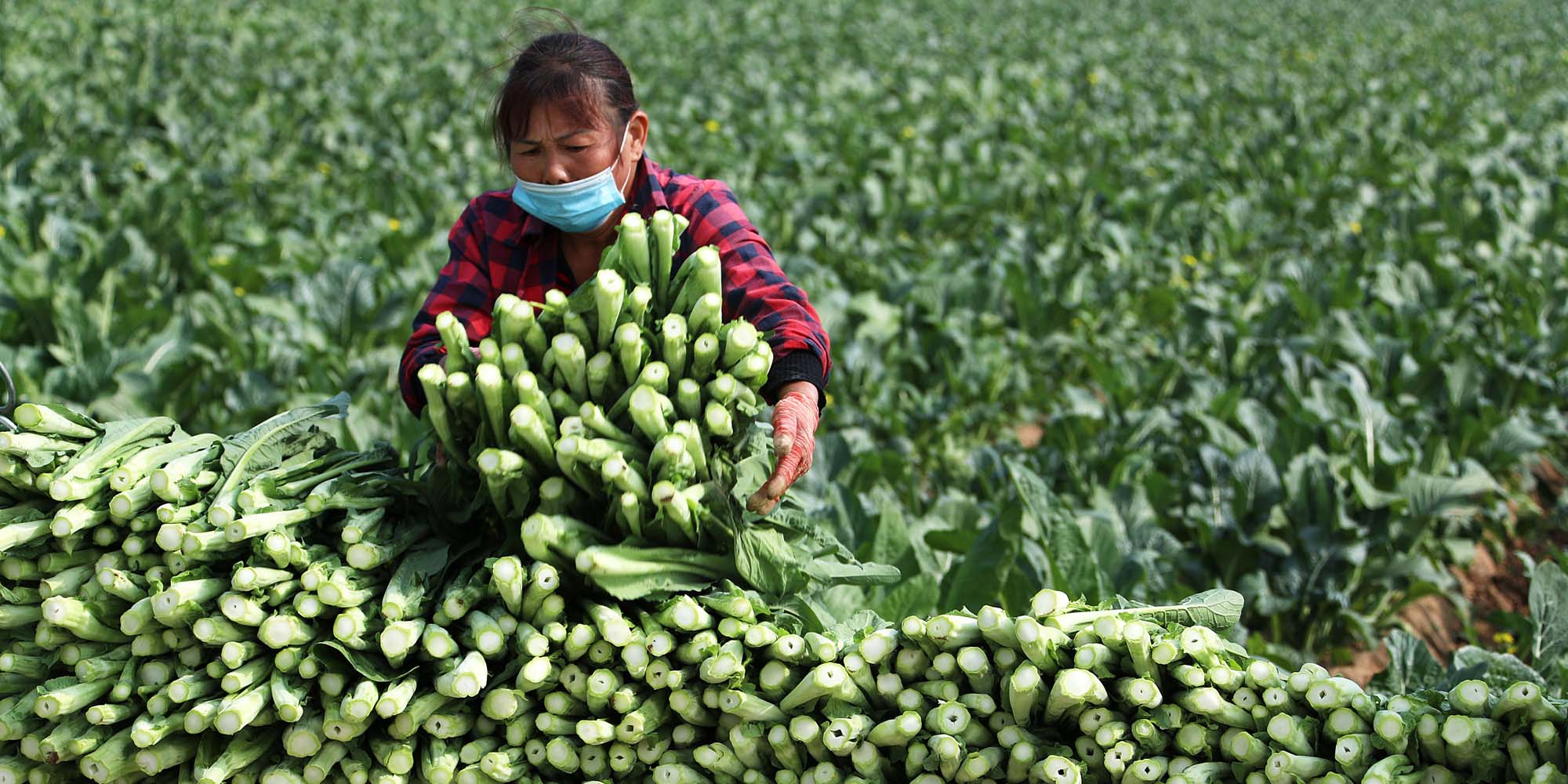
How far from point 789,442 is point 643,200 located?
0.76 meters

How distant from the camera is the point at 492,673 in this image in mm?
2271

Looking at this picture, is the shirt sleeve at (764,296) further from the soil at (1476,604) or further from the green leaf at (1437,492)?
the green leaf at (1437,492)

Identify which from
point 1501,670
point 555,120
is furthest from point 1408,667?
point 555,120

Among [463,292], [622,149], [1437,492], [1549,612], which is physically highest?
[622,149]

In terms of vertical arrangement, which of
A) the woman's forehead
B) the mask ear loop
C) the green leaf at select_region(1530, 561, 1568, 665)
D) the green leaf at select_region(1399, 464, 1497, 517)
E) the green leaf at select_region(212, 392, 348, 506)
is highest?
the woman's forehead

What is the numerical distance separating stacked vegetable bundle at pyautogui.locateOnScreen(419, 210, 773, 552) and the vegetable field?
554mm

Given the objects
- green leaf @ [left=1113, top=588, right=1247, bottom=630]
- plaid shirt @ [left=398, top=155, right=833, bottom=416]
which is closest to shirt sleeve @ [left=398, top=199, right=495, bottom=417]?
plaid shirt @ [left=398, top=155, right=833, bottom=416]

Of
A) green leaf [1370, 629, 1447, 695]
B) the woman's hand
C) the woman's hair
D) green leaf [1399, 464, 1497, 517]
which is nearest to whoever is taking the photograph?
the woman's hand

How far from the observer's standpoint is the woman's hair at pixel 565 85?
244cm

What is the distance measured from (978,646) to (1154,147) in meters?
9.57

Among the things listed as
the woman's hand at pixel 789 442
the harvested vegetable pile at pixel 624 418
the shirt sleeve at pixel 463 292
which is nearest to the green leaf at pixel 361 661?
the harvested vegetable pile at pixel 624 418

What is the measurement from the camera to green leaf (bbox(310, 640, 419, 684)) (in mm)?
2150

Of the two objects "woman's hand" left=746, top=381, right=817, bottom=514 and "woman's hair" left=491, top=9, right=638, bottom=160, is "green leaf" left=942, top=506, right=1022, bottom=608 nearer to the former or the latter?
"woman's hand" left=746, top=381, right=817, bottom=514

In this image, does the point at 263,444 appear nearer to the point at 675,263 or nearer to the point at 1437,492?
the point at 675,263
